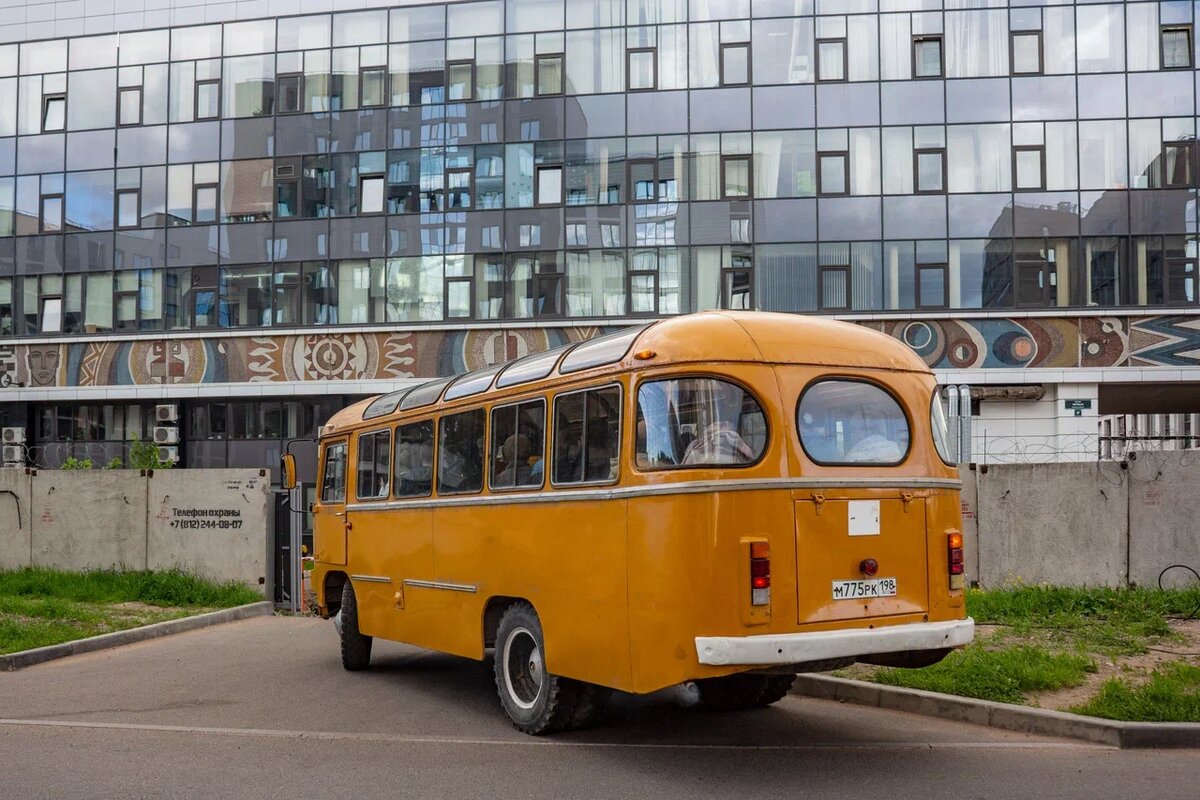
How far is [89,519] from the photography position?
1966 cm

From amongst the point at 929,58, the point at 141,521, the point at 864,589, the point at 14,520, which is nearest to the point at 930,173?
the point at 929,58

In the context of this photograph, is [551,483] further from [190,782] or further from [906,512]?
[190,782]

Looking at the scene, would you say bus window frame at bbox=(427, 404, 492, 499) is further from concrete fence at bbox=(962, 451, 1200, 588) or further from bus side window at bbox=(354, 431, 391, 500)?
concrete fence at bbox=(962, 451, 1200, 588)

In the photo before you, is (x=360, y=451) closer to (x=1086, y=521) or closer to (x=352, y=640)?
(x=352, y=640)

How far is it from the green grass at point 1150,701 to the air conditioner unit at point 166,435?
28612 millimetres

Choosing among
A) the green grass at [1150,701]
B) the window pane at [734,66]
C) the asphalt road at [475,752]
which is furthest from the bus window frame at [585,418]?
the window pane at [734,66]

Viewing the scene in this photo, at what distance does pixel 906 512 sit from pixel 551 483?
2.39m

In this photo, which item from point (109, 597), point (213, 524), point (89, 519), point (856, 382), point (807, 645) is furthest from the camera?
point (89, 519)

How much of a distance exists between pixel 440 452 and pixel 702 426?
11.8 feet

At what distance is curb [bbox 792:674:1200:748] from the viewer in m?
7.84

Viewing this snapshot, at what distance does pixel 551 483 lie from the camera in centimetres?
843

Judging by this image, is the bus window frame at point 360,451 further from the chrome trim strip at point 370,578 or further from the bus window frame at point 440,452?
the bus window frame at point 440,452

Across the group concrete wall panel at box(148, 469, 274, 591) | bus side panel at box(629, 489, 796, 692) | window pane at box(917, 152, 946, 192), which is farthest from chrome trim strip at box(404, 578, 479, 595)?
window pane at box(917, 152, 946, 192)

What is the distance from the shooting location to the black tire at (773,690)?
927cm
